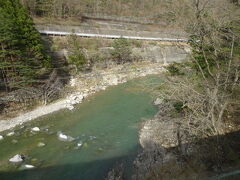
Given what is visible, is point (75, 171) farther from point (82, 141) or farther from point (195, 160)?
point (195, 160)

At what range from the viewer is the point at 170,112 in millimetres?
9648

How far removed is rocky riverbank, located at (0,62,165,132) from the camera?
11250 millimetres

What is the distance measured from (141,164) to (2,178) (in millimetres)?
4566

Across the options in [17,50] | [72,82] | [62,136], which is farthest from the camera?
[72,82]

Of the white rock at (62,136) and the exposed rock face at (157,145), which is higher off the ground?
the exposed rock face at (157,145)

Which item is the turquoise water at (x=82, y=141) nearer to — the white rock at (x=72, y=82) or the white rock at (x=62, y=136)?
the white rock at (x=62, y=136)

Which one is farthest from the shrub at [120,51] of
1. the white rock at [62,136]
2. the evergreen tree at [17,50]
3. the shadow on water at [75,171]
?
the shadow on water at [75,171]

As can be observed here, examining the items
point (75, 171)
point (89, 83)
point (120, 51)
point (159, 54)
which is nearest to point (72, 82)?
point (89, 83)

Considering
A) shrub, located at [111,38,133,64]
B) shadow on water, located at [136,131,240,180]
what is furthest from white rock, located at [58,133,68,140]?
shrub, located at [111,38,133,64]

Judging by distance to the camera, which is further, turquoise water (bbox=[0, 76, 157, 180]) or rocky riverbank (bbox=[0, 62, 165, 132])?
rocky riverbank (bbox=[0, 62, 165, 132])

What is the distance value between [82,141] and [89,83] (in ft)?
26.5

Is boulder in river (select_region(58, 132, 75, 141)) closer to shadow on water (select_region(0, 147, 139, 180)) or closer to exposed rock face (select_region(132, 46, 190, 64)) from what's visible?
shadow on water (select_region(0, 147, 139, 180))

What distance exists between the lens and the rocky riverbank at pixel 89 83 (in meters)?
11.2

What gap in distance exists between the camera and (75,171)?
285 inches
